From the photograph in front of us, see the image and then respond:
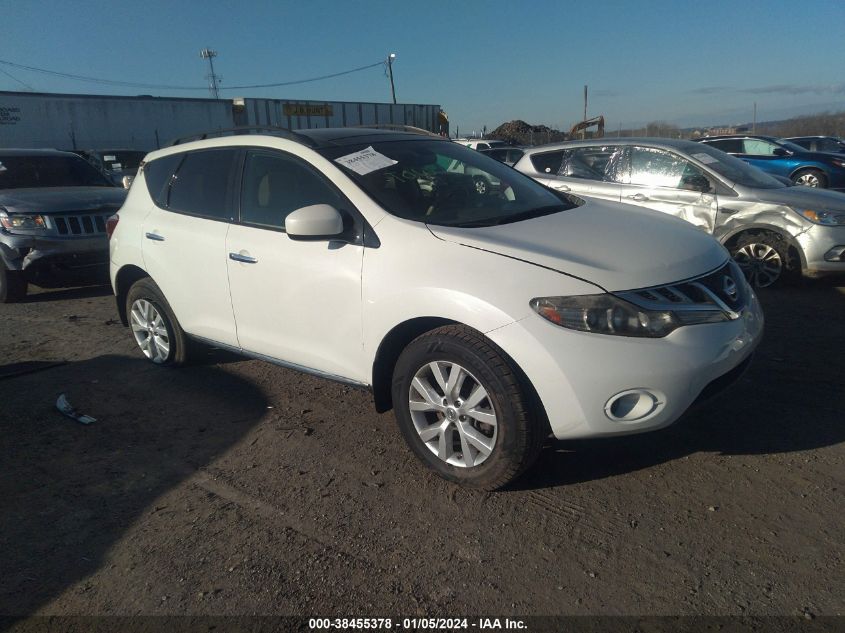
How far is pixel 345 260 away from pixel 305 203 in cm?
55

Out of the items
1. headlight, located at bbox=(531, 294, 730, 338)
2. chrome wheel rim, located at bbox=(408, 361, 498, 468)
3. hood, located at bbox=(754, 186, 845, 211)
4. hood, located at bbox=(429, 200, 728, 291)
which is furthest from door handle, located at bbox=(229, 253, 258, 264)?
hood, located at bbox=(754, 186, 845, 211)

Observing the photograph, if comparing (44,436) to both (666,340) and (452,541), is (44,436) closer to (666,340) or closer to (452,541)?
(452,541)

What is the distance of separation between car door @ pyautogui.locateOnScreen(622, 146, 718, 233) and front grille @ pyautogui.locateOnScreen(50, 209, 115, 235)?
5.94 metres

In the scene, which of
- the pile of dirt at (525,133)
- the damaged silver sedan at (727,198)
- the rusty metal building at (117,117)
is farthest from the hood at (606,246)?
the pile of dirt at (525,133)

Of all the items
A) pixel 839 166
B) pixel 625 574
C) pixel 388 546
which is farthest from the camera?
pixel 839 166

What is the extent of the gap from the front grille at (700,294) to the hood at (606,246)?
0.04 m

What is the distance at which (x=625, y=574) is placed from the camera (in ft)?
8.18

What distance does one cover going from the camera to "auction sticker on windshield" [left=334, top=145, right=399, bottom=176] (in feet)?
12.0

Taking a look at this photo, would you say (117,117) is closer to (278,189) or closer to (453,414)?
(278,189)

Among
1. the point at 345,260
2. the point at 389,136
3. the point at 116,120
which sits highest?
the point at 116,120

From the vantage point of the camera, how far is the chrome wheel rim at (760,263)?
257 inches

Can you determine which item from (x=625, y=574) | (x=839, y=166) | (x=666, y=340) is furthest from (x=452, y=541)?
(x=839, y=166)

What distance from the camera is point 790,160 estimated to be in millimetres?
15297

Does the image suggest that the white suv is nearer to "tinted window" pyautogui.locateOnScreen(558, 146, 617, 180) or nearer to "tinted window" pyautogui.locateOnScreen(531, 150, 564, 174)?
"tinted window" pyautogui.locateOnScreen(558, 146, 617, 180)
